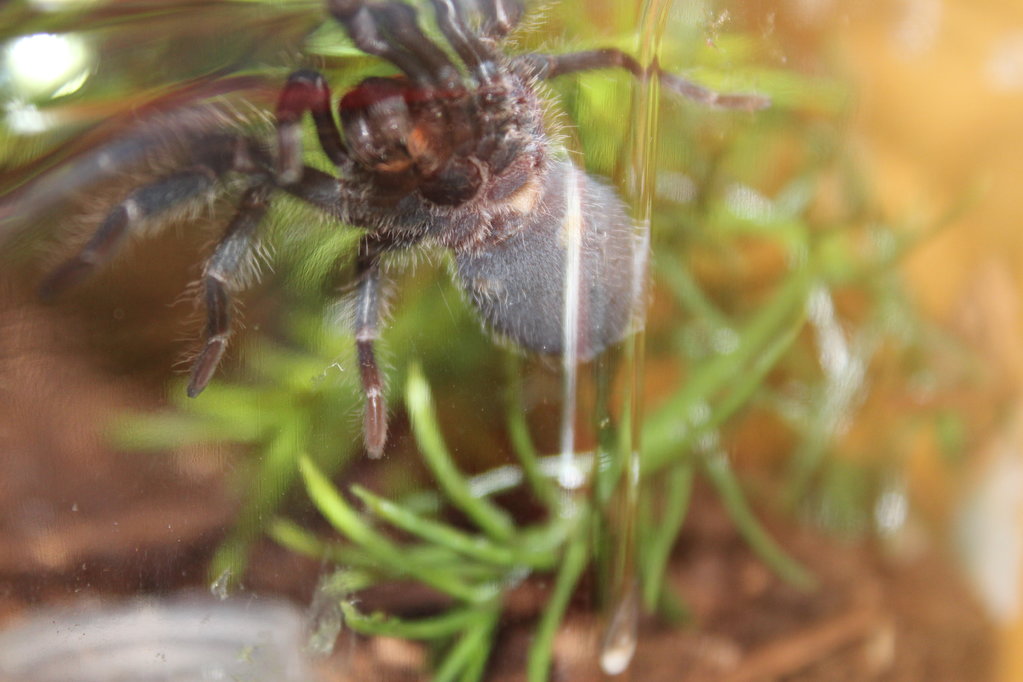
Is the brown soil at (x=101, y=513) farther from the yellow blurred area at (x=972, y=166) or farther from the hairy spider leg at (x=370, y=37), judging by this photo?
Result: the yellow blurred area at (x=972, y=166)

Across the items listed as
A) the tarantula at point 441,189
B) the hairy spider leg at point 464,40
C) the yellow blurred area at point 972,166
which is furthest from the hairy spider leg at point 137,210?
the yellow blurred area at point 972,166

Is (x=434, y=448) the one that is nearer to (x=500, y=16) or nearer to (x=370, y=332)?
(x=370, y=332)

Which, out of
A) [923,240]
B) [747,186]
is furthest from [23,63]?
[923,240]

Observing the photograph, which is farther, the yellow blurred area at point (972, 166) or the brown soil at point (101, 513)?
the yellow blurred area at point (972, 166)

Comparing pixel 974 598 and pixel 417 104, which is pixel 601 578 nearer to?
pixel 417 104

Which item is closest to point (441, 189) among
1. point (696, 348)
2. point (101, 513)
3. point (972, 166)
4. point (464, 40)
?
point (464, 40)

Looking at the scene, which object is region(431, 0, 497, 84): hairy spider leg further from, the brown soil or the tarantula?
the brown soil
